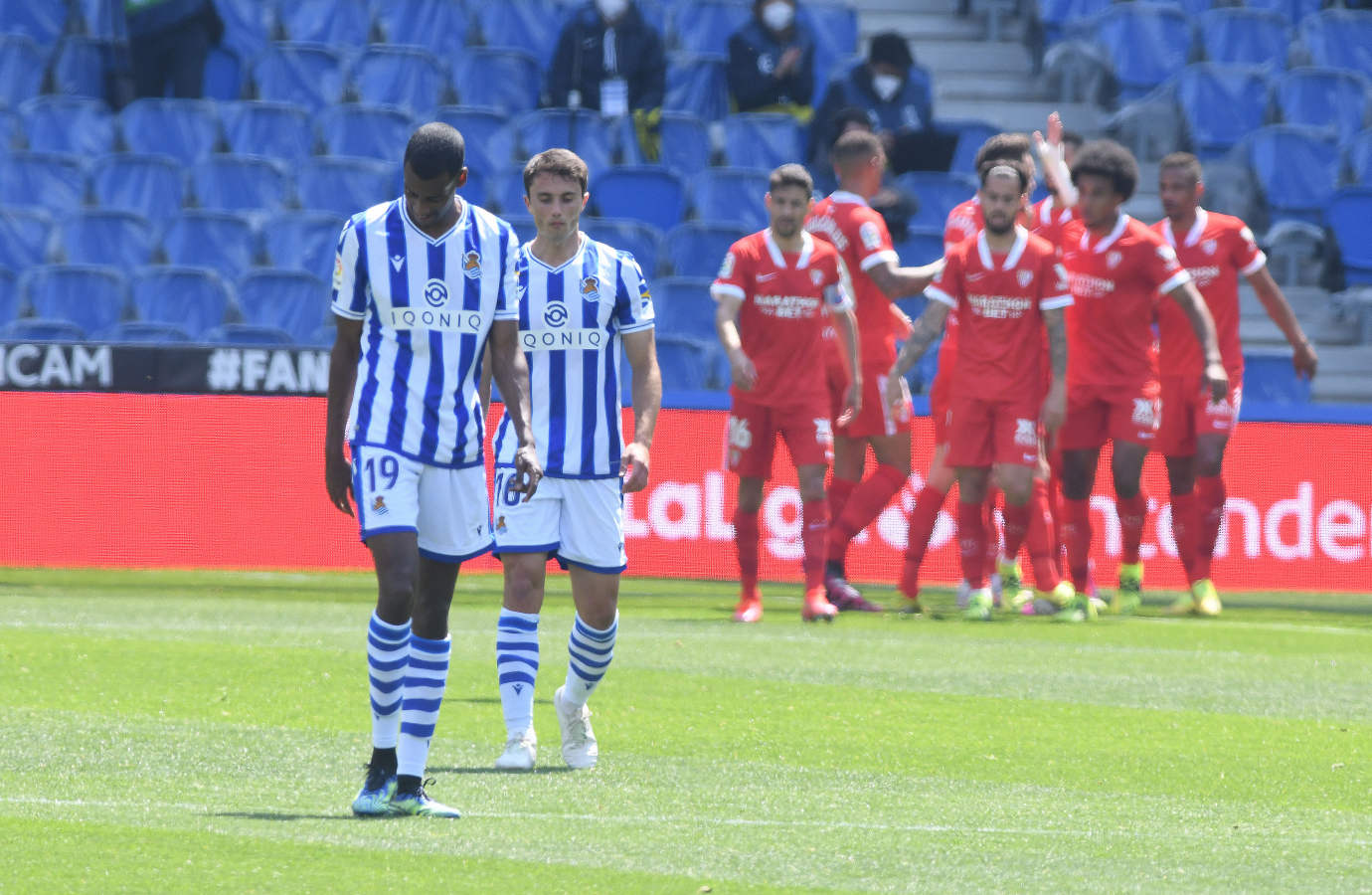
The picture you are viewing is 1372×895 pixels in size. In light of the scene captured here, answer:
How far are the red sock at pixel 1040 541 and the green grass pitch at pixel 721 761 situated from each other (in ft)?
2.30

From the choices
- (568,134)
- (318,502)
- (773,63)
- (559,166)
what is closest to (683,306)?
(568,134)

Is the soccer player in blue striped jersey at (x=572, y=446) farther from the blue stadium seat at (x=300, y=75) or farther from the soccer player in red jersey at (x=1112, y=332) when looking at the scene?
the blue stadium seat at (x=300, y=75)

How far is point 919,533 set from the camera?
41.7 ft

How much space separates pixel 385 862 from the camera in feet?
16.6

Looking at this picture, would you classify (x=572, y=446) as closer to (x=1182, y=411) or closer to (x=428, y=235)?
(x=428, y=235)

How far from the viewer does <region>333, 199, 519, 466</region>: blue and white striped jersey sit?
19.4 ft

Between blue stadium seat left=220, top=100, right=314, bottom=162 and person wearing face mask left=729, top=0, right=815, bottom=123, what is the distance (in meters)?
4.00

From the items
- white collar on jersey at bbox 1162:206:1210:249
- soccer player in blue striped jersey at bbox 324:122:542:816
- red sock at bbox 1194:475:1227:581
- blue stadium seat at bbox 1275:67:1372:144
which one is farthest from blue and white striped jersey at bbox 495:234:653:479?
blue stadium seat at bbox 1275:67:1372:144

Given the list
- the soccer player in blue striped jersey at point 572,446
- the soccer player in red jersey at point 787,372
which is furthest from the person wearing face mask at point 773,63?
the soccer player in blue striped jersey at point 572,446

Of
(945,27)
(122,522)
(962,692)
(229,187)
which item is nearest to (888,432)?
(962,692)

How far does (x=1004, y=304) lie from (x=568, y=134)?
309 inches

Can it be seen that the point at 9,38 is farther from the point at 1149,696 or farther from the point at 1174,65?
the point at 1149,696

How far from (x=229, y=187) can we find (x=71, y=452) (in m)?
4.82

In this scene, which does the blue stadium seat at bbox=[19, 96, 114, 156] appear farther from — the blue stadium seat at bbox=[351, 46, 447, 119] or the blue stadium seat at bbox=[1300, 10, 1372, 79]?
the blue stadium seat at bbox=[1300, 10, 1372, 79]
